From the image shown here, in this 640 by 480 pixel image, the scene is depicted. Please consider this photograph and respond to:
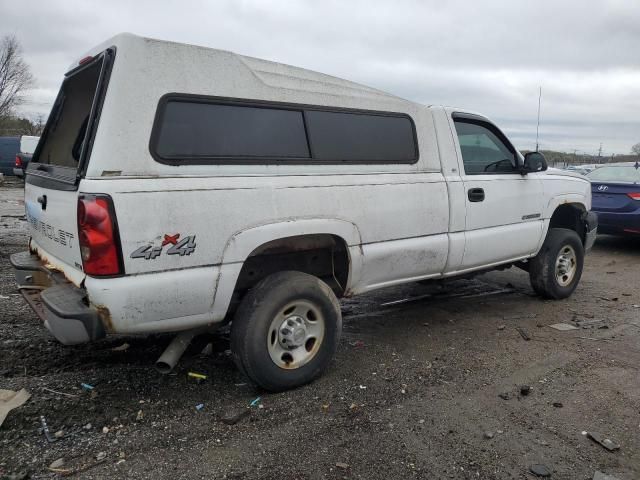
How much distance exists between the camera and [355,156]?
12.8ft

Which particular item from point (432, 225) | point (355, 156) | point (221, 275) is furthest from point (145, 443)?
point (432, 225)

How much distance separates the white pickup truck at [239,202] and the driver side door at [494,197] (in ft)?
0.11

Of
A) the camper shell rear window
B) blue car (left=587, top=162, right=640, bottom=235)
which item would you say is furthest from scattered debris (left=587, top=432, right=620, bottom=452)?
blue car (left=587, top=162, right=640, bottom=235)

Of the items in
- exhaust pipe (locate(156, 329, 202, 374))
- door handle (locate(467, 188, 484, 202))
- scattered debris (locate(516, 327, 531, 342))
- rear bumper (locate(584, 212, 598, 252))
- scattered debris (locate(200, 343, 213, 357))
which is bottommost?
scattered debris (locate(516, 327, 531, 342))

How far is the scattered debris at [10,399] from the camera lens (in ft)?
10.1

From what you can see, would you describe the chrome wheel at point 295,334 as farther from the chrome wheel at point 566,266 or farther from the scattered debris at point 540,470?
the chrome wheel at point 566,266

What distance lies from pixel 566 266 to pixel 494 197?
173 centimetres

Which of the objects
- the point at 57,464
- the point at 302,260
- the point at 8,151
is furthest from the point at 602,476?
the point at 8,151

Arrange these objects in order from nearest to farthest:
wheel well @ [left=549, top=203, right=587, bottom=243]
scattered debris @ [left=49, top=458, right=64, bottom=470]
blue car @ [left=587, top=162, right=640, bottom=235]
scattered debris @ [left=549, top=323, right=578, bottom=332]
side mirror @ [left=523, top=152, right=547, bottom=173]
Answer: scattered debris @ [left=49, top=458, right=64, bottom=470], scattered debris @ [left=549, top=323, right=578, bottom=332], side mirror @ [left=523, top=152, right=547, bottom=173], wheel well @ [left=549, top=203, right=587, bottom=243], blue car @ [left=587, top=162, right=640, bottom=235]

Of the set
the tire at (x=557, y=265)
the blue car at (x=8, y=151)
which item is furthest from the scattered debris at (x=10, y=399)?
the blue car at (x=8, y=151)

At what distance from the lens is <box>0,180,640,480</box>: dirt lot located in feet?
8.96

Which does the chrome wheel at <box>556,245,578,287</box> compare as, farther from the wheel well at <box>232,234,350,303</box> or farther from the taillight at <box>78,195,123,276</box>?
the taillight at <box>78,195,123,276</box>

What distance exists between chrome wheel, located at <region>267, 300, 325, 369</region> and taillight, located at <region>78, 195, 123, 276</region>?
1.10 m

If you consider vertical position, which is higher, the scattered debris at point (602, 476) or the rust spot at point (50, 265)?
the rust spot at point (50, 265)
